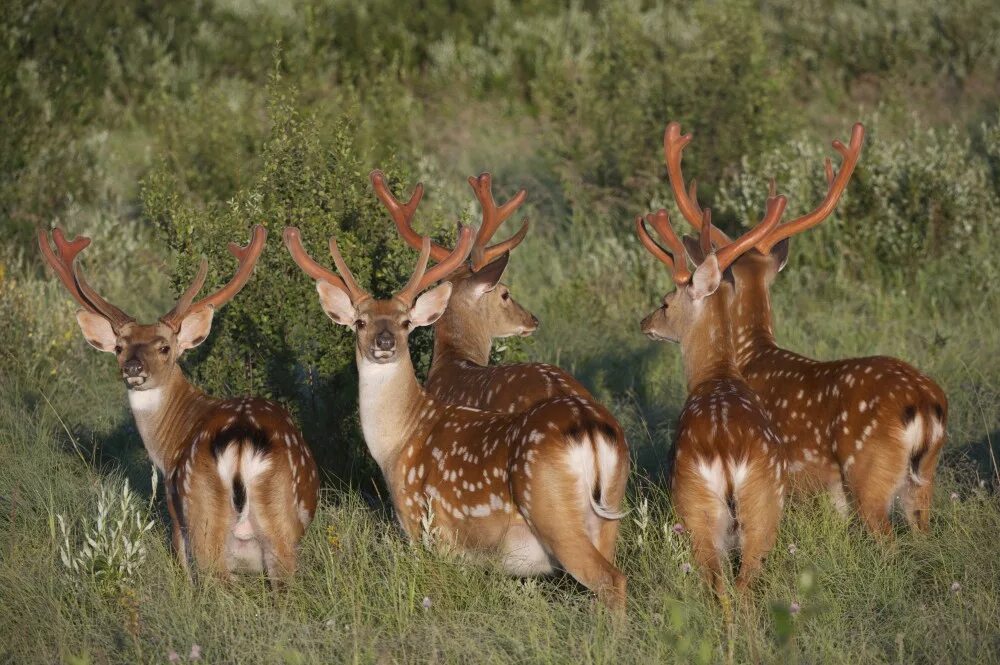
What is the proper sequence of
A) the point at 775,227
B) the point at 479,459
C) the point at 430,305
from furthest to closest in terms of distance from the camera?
the point at 775,227 < the point at 430,305 < the point at 479,459

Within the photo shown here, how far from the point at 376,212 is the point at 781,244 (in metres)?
2.01

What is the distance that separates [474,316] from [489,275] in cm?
23

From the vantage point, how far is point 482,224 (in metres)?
7.33

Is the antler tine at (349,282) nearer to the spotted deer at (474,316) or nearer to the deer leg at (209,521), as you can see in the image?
the spotted deer at (474,316)

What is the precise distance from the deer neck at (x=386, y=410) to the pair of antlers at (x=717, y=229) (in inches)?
55.2

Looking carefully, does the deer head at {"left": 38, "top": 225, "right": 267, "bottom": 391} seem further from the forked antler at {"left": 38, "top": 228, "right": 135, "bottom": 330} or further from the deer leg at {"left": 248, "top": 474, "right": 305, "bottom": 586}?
the deer leg at {"left": 248, "top": 474, "right": 305, "bottom": 586}

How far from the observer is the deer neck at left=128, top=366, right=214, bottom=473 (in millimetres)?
5641

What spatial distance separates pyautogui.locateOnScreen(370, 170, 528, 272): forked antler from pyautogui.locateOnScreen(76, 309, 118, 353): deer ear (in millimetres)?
1519

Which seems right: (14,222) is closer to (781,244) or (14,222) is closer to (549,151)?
(549,151)

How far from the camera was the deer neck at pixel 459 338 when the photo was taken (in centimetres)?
683

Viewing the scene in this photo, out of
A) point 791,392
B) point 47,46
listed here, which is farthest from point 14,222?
point 791,392

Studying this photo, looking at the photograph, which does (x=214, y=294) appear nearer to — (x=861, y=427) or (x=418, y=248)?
(x=418, y=248)

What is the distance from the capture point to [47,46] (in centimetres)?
1172

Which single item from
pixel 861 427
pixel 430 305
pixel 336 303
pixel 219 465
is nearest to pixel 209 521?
pixel 219 465
